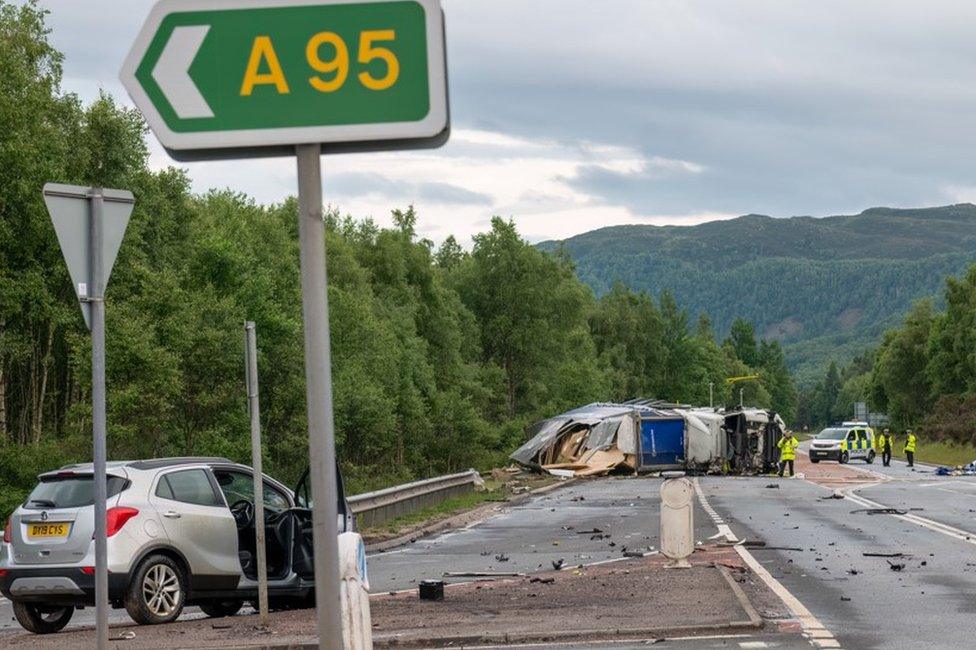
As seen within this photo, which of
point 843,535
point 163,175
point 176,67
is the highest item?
point 163,175

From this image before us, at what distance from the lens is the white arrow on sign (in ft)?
14.1

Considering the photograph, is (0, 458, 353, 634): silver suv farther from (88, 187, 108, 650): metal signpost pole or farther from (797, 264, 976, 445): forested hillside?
(797, 264, 976, 445): forested hillside

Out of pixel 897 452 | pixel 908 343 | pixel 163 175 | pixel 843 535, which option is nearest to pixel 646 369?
pixel 908 343

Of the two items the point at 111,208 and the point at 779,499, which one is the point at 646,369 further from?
the point at 111,208

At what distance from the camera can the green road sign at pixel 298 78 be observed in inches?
167

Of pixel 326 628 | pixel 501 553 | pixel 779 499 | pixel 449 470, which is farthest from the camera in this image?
pixel 449 470

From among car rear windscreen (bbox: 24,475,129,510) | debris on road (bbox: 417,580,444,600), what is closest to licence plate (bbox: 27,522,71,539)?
car rear windscreen (bbox: 24,475,129,510)

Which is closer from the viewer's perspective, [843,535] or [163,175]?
[843,535]

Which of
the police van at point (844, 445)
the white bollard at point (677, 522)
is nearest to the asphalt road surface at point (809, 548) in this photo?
the white bollard at point (677, 522)

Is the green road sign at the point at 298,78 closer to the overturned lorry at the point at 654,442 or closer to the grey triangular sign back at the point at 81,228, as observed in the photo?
the grey triangular sign back at the point at 81,228

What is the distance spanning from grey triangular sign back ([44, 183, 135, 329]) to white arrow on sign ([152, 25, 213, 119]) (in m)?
3.84

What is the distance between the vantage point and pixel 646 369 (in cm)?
15425

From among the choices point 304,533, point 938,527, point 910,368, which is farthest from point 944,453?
point 304,533

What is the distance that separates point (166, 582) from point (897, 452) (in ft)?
361
